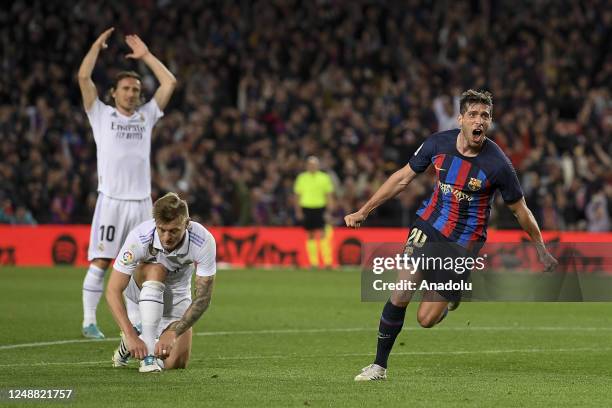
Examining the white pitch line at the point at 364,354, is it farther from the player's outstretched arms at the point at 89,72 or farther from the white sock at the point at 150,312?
the player's outstretched arms at the point at 89,72

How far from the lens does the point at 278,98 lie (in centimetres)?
2931

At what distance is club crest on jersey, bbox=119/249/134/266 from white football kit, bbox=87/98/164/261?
141 inches

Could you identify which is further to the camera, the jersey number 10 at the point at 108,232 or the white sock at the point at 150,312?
the jersey number 10 at the point at 108,232

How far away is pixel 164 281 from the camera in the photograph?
10.3 metres

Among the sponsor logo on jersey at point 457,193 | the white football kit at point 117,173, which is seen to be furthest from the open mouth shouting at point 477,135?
the white football kit at point 117,173

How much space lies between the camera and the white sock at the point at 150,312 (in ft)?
32.6

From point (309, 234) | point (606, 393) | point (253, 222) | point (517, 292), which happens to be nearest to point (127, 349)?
point (606, 393)

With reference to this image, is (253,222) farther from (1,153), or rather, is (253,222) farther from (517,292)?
(517,292)

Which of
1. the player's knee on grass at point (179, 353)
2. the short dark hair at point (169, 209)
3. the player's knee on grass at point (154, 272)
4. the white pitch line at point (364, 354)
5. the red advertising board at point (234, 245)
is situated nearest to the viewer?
the short dark hair at point (169, 209)

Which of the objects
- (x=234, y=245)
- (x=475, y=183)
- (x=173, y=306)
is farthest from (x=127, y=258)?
(x=234, y=245)

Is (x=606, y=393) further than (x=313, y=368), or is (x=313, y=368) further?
(x=313, y=368)

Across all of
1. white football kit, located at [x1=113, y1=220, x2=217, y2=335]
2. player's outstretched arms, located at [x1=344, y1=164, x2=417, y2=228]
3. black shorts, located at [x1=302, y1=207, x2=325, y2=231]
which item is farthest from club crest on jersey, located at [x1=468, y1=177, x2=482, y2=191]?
black shorts, located at [x1=302, y1=207, x2=325, y2=231]

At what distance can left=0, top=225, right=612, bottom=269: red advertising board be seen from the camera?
85.4ft

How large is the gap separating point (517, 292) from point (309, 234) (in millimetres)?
6420
